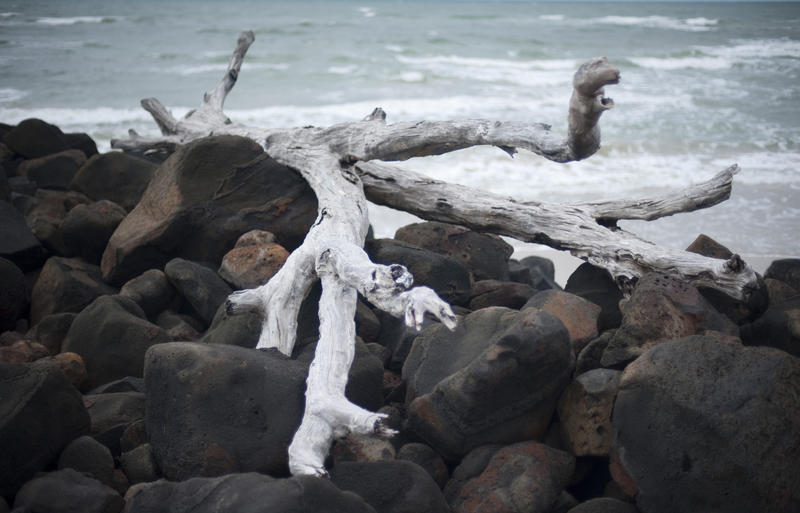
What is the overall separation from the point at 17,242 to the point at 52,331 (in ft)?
3.45

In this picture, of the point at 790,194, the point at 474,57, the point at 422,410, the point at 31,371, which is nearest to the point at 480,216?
A: the point at 422,410

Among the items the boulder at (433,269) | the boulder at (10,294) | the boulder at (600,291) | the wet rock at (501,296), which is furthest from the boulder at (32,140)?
the boulder at (600,291)

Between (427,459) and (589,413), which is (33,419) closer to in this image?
(427,459)

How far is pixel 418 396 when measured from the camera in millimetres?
2980

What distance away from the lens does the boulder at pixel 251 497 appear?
1.95 meters

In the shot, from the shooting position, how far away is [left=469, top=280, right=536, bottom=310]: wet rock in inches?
164

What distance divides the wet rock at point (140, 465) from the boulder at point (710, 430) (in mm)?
1822

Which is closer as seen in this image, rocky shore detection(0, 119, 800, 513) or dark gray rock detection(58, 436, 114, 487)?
rocky shore detection(0, 119, 800, 513)

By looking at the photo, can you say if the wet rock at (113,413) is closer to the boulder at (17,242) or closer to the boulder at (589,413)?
the boulder at (17,242)

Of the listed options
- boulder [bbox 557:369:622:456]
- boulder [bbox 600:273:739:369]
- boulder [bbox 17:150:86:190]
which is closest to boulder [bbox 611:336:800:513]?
boulder [bbox 557:369:622:456]

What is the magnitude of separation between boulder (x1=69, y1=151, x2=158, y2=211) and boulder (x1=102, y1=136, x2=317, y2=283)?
1.10 metres

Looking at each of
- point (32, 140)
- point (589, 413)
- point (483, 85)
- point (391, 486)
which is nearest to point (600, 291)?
point (589, 413)

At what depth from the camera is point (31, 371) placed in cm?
270

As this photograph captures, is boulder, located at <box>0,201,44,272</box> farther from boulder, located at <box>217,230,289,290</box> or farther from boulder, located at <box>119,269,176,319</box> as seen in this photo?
boulder, located at <box>217,230,289,290</box>
